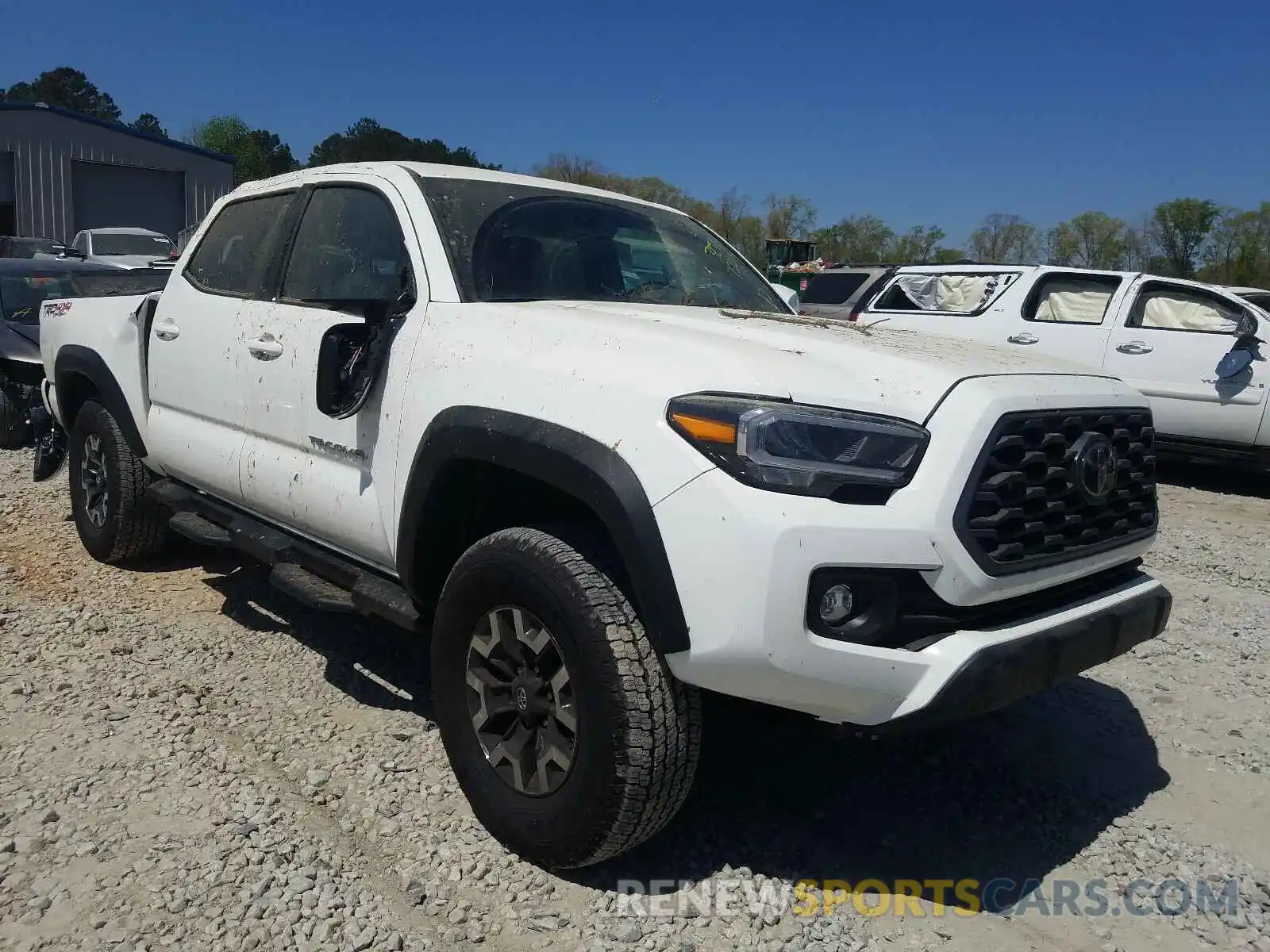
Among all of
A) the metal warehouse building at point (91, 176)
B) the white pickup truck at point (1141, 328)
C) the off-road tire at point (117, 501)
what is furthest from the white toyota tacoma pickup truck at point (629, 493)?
the metal warehouse building at point (91, 176)

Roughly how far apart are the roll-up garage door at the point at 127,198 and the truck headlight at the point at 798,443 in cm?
3046

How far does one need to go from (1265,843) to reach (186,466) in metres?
4.17

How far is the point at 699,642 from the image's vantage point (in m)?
2.31

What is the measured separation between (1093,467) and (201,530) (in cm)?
339

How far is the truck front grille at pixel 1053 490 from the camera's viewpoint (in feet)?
7.92

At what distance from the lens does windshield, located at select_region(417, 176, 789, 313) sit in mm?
3350

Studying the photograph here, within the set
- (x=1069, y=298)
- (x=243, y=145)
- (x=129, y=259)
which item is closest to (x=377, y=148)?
(x=243, y=145)

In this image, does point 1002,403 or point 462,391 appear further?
point 462,391

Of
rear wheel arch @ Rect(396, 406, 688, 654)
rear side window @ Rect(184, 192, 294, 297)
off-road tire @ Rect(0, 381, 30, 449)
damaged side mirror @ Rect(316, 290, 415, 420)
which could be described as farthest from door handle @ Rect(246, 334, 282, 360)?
off-road tire @ Rect(0, 381, 30, 449)

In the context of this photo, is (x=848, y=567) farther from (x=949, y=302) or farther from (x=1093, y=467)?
(x=949, y=302)

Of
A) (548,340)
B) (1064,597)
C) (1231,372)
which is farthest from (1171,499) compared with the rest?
(548,340)

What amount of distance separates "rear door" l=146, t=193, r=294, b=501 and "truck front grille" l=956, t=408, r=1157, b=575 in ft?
9.09

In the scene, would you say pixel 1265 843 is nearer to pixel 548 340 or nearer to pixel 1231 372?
pixel 548 340

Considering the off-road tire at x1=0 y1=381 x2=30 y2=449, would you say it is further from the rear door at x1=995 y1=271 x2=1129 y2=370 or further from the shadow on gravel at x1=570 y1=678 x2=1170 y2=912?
the rear door at x1=995 y1=271 x2=1129 y2=370
